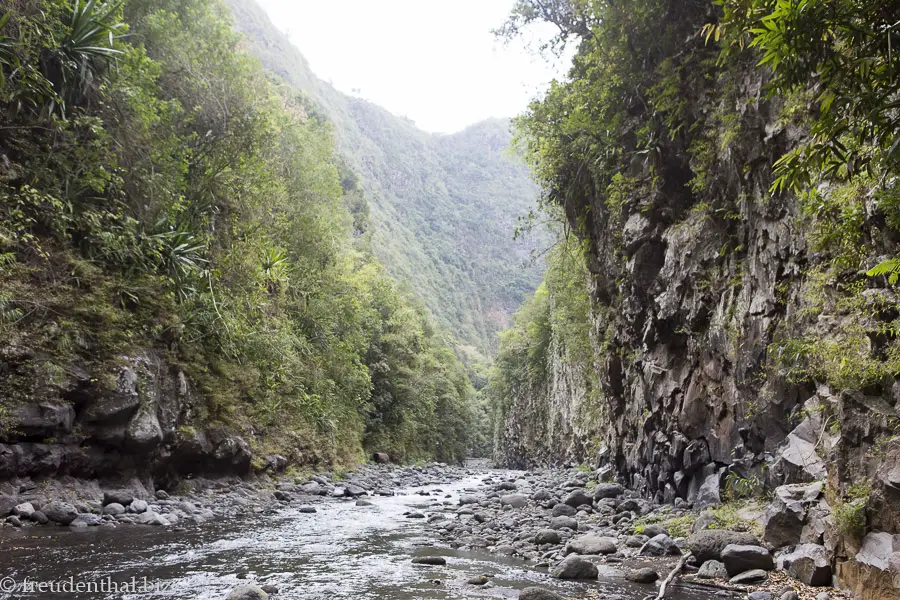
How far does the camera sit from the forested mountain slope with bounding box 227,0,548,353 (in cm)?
12450

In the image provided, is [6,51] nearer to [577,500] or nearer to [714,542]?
[714,542]

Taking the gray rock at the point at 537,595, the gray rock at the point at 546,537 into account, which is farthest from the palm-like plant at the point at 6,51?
the gray rock at the point at 546,537

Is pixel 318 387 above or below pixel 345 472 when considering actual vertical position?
above

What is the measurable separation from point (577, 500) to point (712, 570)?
6663mm

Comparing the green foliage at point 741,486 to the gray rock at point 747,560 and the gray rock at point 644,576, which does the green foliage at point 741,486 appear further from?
the gray rock at point 644,576

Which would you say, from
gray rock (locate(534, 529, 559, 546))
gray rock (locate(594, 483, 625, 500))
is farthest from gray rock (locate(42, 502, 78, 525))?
gray rock (locate(594, 483, 625, 500))

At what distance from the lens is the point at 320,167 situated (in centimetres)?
A: 2406

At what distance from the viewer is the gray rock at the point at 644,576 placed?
19.9 feet

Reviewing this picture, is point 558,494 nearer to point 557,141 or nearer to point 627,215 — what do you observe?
point 627,215

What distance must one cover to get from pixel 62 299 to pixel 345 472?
14265mm

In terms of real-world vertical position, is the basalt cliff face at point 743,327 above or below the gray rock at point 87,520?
above

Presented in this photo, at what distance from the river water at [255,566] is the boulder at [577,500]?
4.44 metres

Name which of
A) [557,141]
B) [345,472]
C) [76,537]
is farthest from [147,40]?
[345,472]

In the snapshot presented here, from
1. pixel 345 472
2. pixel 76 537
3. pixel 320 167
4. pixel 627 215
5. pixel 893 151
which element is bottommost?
pixel 345 472
